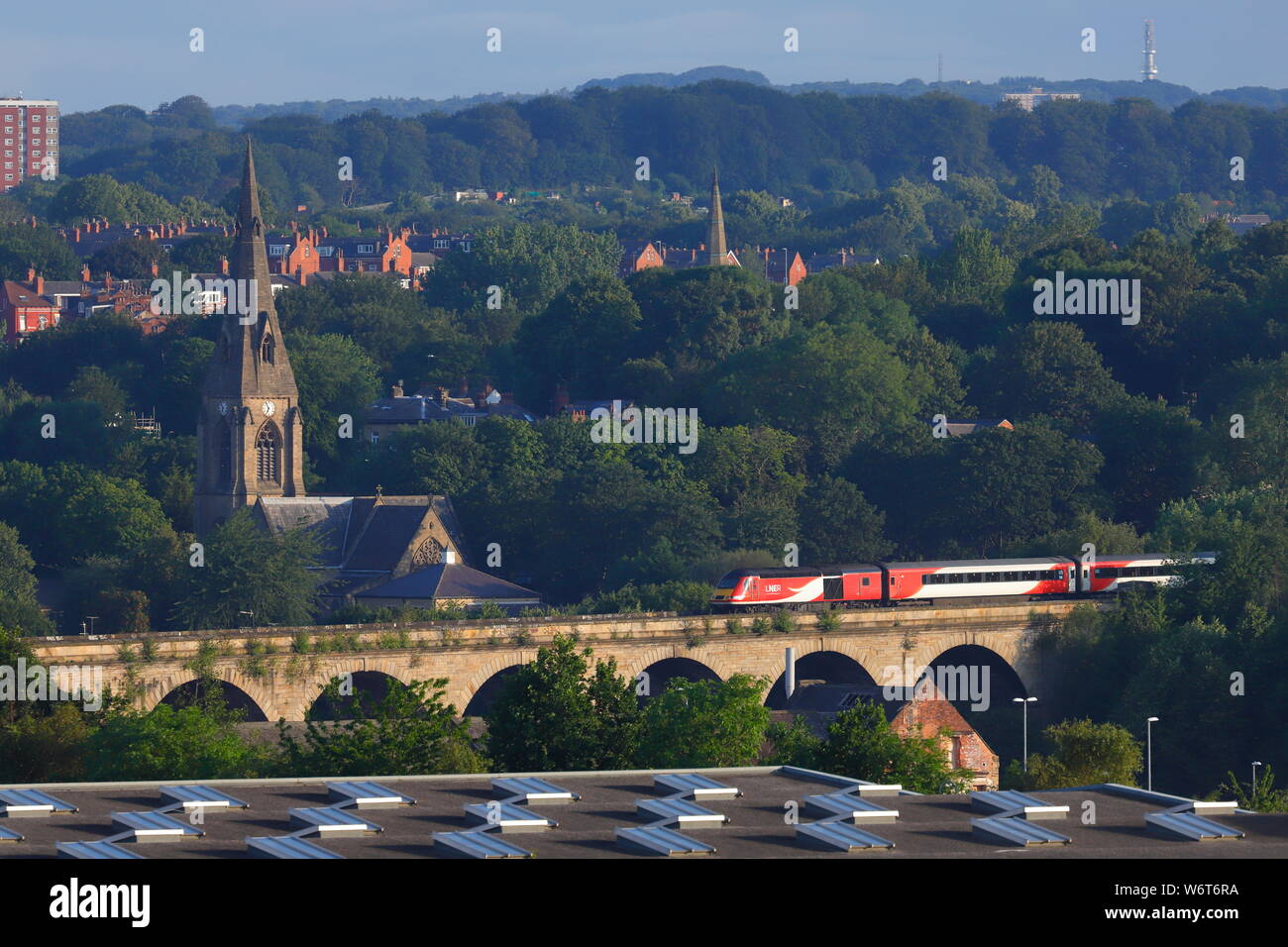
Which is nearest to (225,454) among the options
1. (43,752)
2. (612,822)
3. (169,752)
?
(43,752)

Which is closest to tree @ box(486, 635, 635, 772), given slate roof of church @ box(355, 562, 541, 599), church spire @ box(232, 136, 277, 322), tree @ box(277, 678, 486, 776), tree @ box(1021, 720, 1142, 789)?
tree @ box(277, 678, 486, 776)

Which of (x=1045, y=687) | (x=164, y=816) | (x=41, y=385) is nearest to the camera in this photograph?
(x=164, y=816)

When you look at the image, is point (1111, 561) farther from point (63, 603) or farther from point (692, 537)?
point (63, 603)

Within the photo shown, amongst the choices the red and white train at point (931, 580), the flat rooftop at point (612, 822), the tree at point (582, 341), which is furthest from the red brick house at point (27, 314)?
the flat rooftop at point (612, 822)

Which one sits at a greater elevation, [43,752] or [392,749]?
[392,749]

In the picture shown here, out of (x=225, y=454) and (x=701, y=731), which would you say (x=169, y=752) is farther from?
(x=225, y=454)

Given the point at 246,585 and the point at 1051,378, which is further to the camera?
the point at 1051,378
